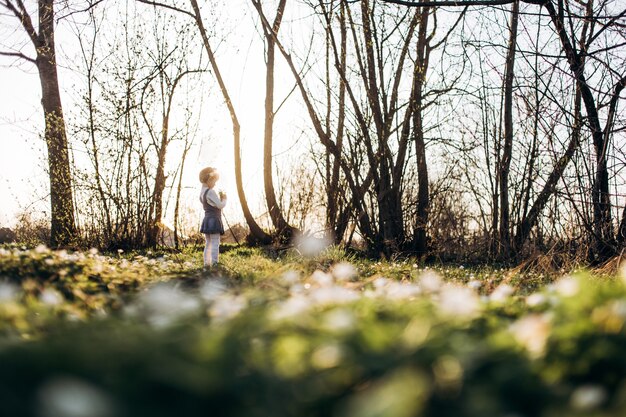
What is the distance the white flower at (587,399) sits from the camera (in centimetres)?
127

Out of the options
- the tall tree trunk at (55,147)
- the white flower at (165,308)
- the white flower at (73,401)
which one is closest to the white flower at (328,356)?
the white flower at (73,401)

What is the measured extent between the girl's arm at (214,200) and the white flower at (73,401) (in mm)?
8122

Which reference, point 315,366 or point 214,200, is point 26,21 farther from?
point 315,366

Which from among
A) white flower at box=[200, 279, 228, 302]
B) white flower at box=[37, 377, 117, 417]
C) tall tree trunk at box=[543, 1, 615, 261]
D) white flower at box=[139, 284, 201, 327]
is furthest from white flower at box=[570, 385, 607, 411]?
tall tree trunk at box=[543, 1, 615, 261]

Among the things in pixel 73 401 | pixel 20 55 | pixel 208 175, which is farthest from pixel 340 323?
pixel 20 55

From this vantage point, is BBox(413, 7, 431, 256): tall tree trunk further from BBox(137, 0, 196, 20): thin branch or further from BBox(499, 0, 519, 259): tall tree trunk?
BBox(137, 0, 196, 20): thin branch

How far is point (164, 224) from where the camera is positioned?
11.9 meters

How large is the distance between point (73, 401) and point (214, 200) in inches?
328

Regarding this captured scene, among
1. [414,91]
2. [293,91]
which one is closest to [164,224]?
[293,91]

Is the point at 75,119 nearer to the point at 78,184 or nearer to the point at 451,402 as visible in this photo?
the point at 78,184

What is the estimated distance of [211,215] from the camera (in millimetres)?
9227

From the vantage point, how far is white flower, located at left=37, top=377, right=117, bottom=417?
3.40 ft

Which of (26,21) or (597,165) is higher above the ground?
(26,21)

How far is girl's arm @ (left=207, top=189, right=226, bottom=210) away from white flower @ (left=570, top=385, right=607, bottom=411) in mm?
8154
